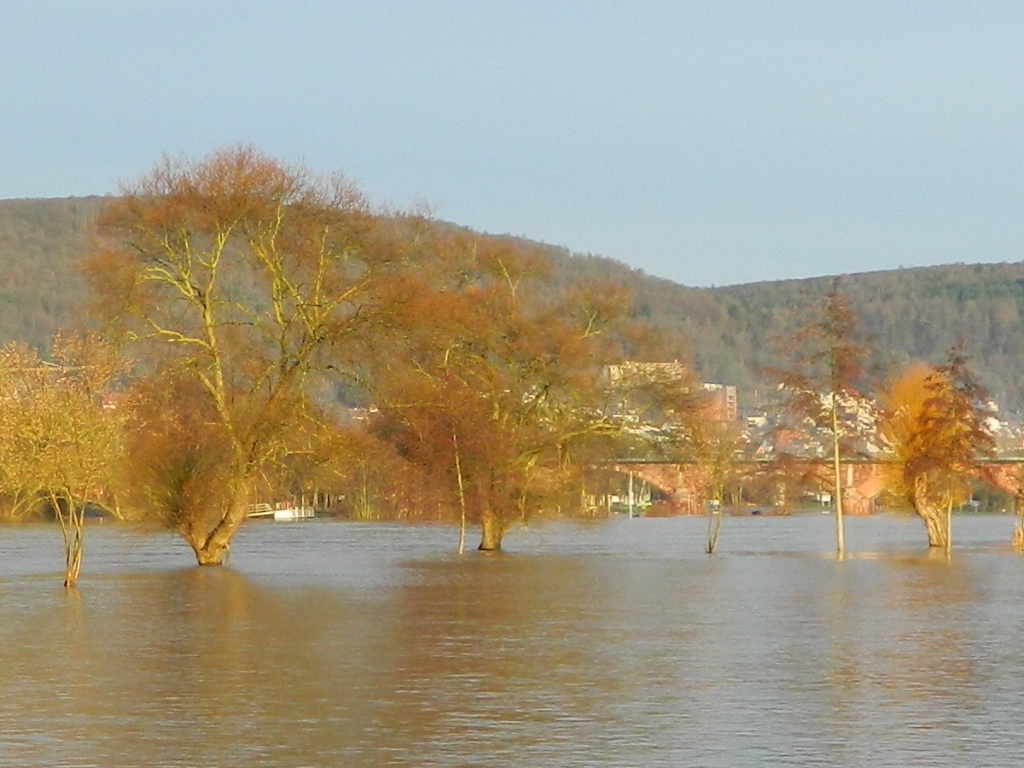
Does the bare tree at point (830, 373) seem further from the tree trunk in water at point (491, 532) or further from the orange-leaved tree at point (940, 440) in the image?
the tree trunk in water at point (491, 532)

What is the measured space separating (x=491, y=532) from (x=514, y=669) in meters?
42.7

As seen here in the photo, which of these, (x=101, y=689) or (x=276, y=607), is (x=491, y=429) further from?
(x=101, y=689)

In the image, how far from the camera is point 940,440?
6594 centimetres

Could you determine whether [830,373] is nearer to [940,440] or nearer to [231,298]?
[940,440]

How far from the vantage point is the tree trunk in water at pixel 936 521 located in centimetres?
6662

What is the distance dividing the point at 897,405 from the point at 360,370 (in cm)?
2558

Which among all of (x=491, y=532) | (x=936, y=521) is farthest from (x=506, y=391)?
(x=936, y=521)

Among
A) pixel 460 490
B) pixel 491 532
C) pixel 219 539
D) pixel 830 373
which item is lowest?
pixel 219 539

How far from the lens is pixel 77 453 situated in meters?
38.9

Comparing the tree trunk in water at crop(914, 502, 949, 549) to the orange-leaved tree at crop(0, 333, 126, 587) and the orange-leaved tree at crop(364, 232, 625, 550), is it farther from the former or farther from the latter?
the orange-leaved tree at crop(0, 333, 126, 587)

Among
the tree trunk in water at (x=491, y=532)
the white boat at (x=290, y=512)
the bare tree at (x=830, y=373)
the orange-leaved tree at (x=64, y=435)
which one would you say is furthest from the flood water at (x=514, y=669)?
the white boat at (x=290, y=512)

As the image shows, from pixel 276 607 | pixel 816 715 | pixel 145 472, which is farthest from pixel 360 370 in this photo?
pixel 816 715

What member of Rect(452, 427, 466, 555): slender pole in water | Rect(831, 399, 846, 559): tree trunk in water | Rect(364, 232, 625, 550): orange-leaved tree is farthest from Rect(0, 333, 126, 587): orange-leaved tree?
Rect(831, 399, 846, 559): tree trunk in water

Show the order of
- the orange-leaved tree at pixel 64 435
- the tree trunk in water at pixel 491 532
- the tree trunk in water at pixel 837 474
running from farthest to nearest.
A: the tree trunk in water at pixel 491 532 → the tree trunk in water at pixel 837 474 → the orange-leaved tree at pixel 64 435
